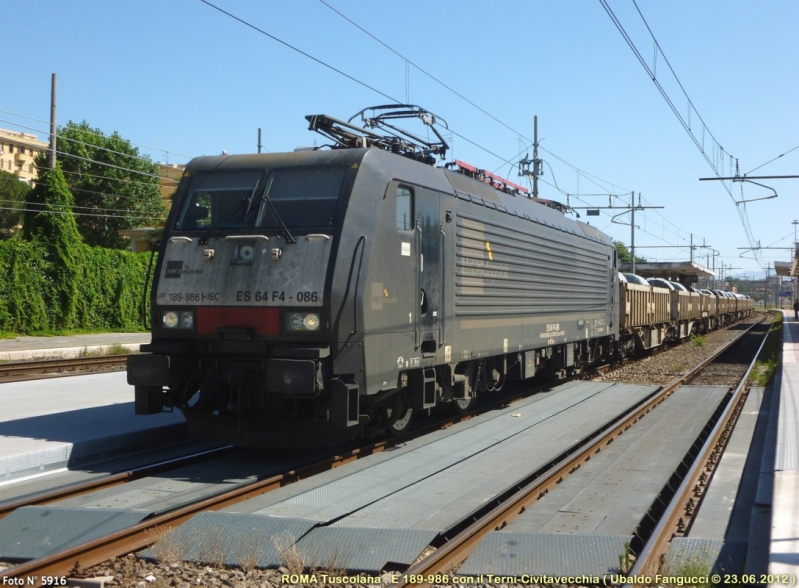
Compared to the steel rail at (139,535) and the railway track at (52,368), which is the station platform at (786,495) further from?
the railway track at (52,368)

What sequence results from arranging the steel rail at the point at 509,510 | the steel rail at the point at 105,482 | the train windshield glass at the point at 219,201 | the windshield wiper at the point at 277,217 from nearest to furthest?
1. the steel rail at the point at 509,510
2. the steel rail at the point at 105,482
3. the windshield wiper at the point at 277,217
4. the train windshield glass at the point at 219,201

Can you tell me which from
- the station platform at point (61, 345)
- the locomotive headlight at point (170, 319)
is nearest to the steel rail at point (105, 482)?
the locomotive headlight at point (170, 319)

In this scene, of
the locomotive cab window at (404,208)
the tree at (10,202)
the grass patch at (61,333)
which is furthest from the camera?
the tree at (10,202)

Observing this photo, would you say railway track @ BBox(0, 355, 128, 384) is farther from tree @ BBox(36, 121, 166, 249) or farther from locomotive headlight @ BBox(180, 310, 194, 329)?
tree @ BBox(36, 121, 166, 249)

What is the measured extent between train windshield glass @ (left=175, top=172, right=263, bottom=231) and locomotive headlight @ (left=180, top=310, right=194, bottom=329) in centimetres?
98

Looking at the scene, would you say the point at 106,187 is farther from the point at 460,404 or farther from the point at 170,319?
the point at 170,319

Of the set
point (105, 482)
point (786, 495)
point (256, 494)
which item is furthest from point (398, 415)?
point (786, 495)

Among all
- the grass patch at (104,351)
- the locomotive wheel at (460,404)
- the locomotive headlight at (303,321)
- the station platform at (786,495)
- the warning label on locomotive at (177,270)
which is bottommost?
the station platform at (786,495)

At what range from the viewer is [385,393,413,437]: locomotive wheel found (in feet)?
31.4

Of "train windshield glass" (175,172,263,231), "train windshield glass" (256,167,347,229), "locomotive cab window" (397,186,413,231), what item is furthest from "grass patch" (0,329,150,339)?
"locomotive cab window" (397,186,413,231)

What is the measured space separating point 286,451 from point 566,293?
24.9 ft

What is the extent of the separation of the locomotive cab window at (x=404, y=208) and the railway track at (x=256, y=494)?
8.37 ft

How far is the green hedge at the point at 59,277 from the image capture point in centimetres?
2748

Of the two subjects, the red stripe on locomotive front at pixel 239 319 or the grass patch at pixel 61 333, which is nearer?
the red stripe on locomotive front at pixel 239 319
